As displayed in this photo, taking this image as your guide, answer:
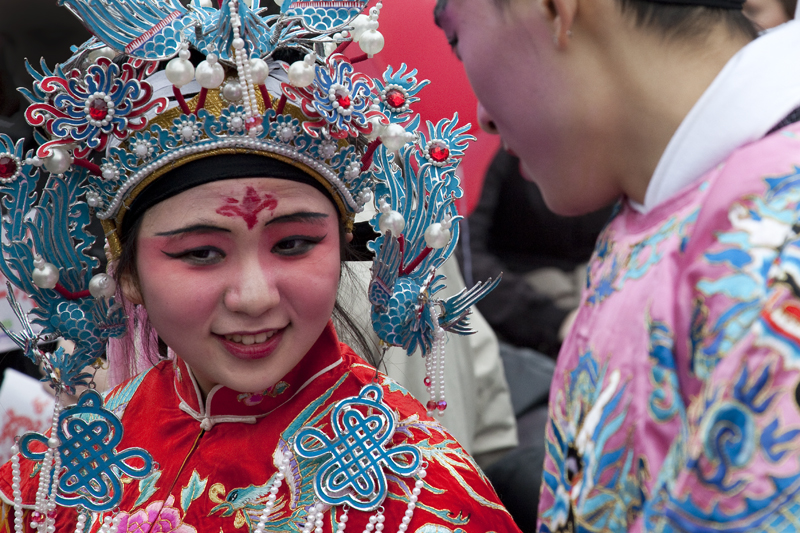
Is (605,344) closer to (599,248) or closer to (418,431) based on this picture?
(599,248)

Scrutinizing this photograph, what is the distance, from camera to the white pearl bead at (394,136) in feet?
5.87

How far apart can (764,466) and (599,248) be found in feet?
1.57

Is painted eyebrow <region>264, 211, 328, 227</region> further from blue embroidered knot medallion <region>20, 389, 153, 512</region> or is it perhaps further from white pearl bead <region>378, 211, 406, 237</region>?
blue embroidered knot medallion <region>20, 389, 153, 512</region>

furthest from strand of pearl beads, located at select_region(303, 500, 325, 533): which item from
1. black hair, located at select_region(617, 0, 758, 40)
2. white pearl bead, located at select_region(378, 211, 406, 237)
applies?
black hair, located at select_region(617, 0, 758, 40)

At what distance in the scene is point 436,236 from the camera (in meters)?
1.99

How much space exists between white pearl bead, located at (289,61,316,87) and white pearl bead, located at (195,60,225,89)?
0.45ft

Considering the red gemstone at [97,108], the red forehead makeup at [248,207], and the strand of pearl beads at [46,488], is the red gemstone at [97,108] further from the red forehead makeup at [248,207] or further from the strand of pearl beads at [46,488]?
the strand of pearl beads at [46,488]

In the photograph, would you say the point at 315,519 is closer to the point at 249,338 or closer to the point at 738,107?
the point at 249,338

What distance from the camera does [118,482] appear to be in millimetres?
1828

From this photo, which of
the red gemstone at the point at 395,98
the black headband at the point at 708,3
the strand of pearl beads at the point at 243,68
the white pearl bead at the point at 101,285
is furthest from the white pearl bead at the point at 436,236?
the black headband at the point at 708,3

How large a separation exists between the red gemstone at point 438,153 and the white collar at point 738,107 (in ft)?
3.26

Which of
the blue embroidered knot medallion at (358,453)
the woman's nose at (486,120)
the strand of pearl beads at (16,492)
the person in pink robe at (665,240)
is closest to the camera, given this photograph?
the person in pink robe at (665,240)

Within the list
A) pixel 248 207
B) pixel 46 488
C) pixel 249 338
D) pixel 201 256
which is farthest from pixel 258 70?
pixel 46 488

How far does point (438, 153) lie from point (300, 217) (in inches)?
18.5
